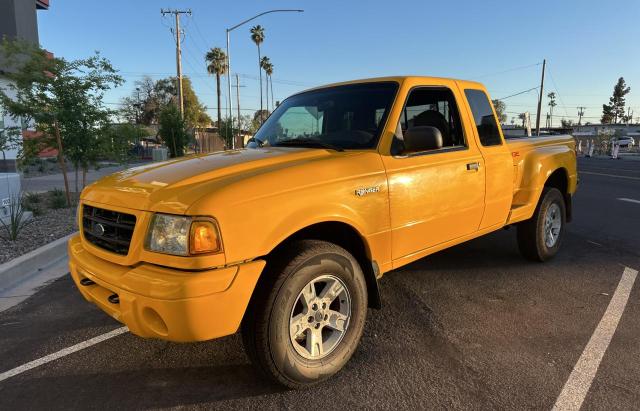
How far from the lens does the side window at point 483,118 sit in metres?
4.25

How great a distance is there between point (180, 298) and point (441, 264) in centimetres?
367

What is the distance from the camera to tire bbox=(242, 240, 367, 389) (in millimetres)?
2541

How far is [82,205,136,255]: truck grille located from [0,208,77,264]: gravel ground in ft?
9.73

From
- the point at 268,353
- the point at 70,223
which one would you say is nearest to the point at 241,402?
the point at 268,353

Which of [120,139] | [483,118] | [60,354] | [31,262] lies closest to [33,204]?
[120,139]

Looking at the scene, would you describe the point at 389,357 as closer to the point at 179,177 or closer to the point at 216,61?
the point at 179,177

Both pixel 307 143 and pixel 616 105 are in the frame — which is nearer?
pixel 307 143

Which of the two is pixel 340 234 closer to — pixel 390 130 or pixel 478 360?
pixel 390 130

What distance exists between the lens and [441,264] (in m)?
5.26

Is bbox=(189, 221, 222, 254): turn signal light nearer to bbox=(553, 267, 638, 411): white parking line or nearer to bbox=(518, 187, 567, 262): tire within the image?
bbox=(553, 267, 638, 411): white parking line

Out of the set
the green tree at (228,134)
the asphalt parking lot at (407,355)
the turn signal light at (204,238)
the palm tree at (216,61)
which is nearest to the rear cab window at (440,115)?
the asphalt parking lot at (407,355)

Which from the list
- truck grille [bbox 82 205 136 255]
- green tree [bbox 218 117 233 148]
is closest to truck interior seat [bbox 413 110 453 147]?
A: truck grille [bbox 82 205 136 255]

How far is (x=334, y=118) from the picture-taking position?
3.79 metres

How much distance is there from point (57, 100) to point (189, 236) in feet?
25.1
